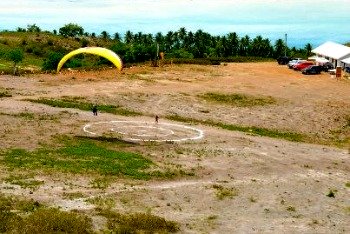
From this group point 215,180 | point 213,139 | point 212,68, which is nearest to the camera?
point 215,180

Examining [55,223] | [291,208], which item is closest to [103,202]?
[55,223]

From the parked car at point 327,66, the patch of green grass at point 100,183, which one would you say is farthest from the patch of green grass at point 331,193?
the parked car at point 327,66

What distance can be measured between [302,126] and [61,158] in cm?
2933

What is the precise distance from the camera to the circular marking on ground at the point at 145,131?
47.8 metres

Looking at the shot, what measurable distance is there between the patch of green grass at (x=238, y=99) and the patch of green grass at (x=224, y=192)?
32627 mm

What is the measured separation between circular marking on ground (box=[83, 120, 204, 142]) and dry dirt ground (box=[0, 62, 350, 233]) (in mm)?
1290

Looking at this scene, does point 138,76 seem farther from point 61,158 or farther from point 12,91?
point 61,158

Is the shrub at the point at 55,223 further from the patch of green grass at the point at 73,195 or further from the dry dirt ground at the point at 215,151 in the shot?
the patch of green grass at the point at 73,195

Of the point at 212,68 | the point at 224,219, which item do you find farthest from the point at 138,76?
the point at 224,219

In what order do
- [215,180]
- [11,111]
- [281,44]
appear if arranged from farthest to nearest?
[281,44] < [11,111] < [215,180]

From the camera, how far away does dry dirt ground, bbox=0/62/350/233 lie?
30.1 metres

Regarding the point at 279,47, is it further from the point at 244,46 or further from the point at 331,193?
the point at 331,193

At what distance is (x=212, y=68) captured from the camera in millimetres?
98000

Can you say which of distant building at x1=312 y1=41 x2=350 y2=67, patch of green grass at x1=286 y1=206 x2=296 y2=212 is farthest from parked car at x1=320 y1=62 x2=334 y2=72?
patch of green grass at x1=286 y1=206 x2=296 y2=212
